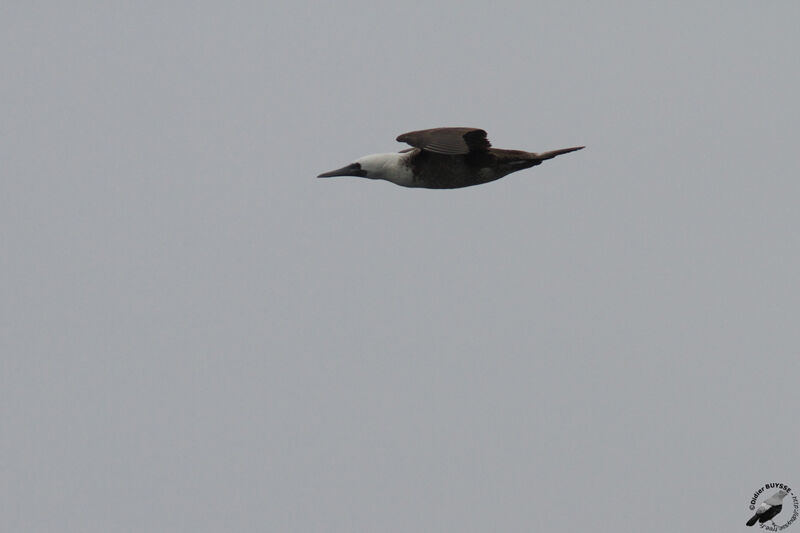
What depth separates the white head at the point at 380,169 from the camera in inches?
723

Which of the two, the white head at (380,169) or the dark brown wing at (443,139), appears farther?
the white head at (380,169)

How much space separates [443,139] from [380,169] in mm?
1841

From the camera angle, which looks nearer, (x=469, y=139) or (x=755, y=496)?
(x=469, y=139)

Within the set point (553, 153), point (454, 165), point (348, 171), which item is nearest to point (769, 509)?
point (553, 153)

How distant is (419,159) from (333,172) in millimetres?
1513

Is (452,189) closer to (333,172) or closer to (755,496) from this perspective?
(333,172)

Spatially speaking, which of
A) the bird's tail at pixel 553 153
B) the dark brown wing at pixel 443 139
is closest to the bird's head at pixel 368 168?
the dark brown wing at pixel 443 139

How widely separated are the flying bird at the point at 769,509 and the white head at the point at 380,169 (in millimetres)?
7007

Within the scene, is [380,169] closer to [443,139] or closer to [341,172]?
[341,172]

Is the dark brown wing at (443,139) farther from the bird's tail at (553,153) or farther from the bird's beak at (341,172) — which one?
the bird's beak at (341,172)

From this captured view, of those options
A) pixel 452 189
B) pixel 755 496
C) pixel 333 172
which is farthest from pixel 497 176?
pixel 755 496

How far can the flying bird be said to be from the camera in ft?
61.8

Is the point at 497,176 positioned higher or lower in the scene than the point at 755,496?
higher

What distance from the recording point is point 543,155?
716 inches
